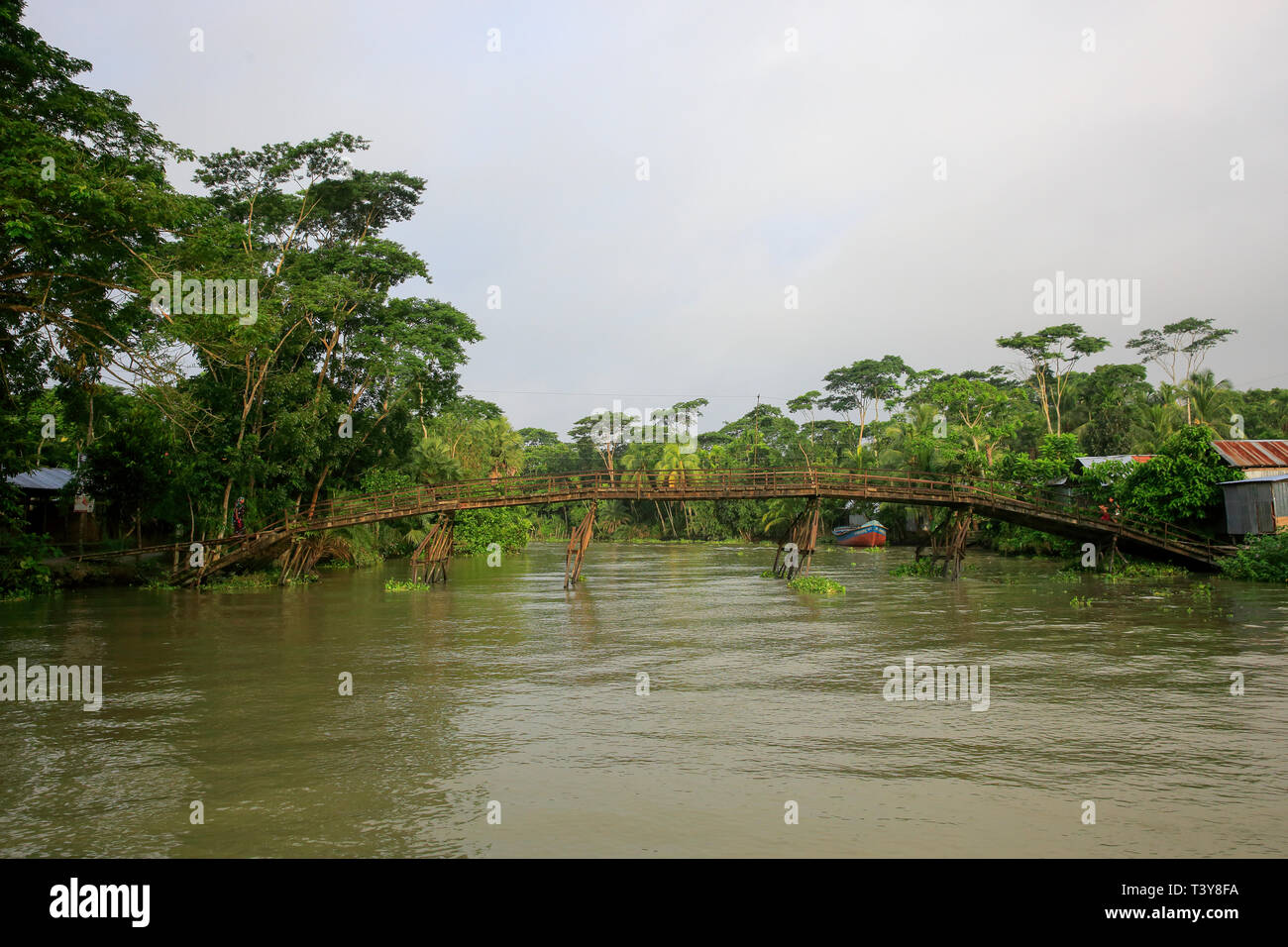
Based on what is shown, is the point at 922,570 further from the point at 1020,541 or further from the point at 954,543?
the point at 1020,541

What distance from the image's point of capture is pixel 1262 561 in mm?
25984

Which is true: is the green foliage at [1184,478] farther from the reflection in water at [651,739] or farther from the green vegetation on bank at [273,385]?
the reflection in water at [651,739]

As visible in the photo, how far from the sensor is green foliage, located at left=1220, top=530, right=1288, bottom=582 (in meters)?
25.4

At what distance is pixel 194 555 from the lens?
1145 inches

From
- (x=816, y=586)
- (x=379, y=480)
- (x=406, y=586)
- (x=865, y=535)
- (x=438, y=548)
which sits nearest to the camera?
(x=816, y=586)

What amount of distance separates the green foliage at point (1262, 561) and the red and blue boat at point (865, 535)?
93.7 ft

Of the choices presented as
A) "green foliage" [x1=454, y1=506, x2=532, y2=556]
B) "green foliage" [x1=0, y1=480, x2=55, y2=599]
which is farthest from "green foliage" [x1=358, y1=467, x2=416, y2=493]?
"green foliage" [x1=454, y1=506, x2=532, y2=556]

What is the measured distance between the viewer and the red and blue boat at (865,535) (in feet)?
183

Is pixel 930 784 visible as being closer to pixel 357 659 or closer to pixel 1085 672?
pixel 1085 672

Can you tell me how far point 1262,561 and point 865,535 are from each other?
30.7m

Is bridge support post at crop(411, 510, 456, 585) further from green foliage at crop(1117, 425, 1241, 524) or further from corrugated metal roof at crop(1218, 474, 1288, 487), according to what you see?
corrugated metal roof at crop(1218, 474, 1288, 487)

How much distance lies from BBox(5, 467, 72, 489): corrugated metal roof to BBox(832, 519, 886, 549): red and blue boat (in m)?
44.3

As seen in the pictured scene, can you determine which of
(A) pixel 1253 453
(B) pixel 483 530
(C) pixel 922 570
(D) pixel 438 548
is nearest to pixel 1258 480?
(A) pixel 1253 453
